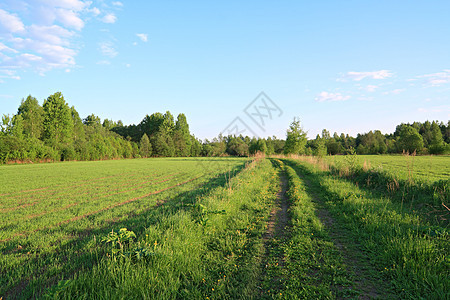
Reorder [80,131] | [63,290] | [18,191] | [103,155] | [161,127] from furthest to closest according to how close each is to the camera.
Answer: [161,127]
[80,131]
[103,155]
[18,191]
[63,290]

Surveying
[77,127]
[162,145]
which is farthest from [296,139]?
[77,127]

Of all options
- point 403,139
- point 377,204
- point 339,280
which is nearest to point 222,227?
point 339,280

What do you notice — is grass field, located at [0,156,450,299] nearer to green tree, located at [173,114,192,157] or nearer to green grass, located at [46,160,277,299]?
green grass, located at [46,160,277,299]

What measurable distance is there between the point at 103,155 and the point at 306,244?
7851 cm

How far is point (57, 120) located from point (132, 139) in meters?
42.6

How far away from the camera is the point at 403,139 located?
190ft

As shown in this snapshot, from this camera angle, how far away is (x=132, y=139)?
106 m

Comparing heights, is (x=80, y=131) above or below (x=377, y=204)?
above

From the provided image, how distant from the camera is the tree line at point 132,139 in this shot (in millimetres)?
44656

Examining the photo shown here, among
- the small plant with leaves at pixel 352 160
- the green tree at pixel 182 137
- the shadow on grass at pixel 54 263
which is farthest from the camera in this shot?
the green tree at pixel 182 137

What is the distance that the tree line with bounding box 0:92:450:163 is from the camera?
1758 inches

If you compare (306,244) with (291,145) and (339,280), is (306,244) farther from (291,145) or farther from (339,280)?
(291,145)

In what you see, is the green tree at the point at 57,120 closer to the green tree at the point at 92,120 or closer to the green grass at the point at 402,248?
the green tree at the point at 92,120

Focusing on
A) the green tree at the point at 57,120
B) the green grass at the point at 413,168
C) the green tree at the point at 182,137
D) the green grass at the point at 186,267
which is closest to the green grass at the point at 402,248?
the green grass at the point at 186,267
